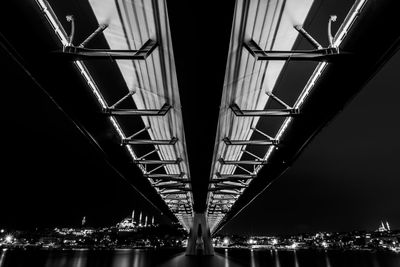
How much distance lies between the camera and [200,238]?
1906 inches

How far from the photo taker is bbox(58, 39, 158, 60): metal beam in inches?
247

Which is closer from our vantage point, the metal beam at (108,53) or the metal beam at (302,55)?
the metal beam at (108,53)

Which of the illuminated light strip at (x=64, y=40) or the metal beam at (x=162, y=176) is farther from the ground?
the metal beam at (x=162, y=176)

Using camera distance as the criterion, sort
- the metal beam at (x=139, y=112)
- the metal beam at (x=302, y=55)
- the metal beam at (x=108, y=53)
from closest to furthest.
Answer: the metal beam at (x=108, y=53)
the metal beam at (x=302, y=55)
the metal beam at (x=139, y=112)

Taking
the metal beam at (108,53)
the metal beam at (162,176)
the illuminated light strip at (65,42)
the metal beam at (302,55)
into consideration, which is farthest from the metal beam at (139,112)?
the metal beam at (162,176)

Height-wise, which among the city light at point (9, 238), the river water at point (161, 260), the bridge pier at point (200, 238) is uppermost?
the city light at point (9, 238)

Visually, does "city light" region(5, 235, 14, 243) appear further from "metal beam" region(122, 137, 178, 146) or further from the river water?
"metal beam" region(122, 137, 178, 146)

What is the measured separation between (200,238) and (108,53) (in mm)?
46502

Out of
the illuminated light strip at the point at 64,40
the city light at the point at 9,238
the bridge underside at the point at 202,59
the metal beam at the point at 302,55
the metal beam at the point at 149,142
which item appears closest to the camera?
the bridge underside at the point at 202,59

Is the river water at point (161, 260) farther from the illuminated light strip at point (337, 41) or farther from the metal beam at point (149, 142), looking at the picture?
the illuminated light strip at point (337, 41)

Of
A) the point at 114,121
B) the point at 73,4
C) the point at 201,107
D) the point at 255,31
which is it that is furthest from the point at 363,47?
the point at 114,121

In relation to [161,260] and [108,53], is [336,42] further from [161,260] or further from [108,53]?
[161,260]

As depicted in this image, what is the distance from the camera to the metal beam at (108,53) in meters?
6.28

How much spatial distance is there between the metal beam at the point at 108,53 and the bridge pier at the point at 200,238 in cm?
4068
